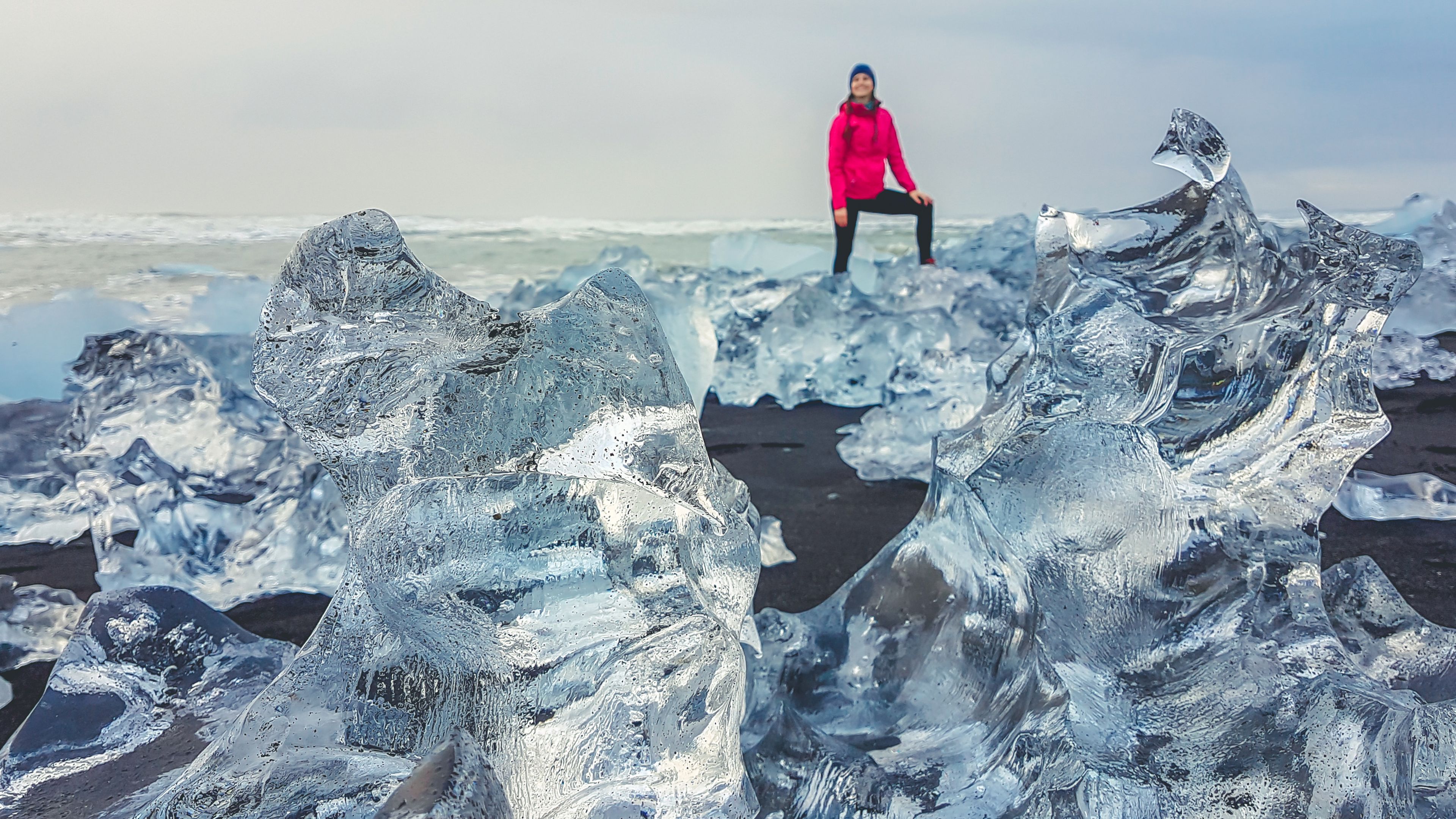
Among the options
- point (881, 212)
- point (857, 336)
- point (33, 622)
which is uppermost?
point (881, 212)

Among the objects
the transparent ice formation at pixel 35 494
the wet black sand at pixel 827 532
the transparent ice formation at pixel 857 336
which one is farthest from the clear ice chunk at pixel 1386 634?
the transparent ice formation at pixel 35 494

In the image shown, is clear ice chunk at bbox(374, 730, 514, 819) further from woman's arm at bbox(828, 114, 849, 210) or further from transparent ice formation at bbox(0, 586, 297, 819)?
woman's arm at bbox(828, 114, 849, 210)

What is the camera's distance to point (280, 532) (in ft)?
6.79

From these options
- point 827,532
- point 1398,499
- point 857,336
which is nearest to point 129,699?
point 827,532

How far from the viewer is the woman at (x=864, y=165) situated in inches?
210

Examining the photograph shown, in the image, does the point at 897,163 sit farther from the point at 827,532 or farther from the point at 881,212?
the point at 827,532

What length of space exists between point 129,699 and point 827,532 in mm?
1446

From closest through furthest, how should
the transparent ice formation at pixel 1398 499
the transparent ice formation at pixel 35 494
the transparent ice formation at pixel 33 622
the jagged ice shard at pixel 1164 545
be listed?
the jagged ice shard at pixel 1164 545 → the transparent ice formation at pixel 33 622 → the transparent ice formation at pixel 1398 499 → the transparent ice formation at pixel 35 494

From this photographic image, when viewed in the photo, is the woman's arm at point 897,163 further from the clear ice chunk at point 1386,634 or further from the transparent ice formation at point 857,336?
the clear ice chunk at point 1386,634

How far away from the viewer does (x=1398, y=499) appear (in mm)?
2178

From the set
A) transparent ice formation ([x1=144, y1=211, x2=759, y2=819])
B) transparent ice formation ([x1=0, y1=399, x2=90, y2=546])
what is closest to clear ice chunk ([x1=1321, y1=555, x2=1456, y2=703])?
transparent ice formation ([x1=144, y1=211, x2=759, y2=819])

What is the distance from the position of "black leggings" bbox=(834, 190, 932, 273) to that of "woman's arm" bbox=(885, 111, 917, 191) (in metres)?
0.06

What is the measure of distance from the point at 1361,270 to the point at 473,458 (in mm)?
954

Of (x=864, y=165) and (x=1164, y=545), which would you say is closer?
(x=1164, y=545)
